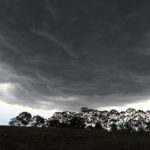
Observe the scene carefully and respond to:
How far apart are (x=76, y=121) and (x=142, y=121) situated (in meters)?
32.5

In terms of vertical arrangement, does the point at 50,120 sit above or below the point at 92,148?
above

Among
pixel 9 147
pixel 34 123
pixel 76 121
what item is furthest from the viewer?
pixel 34 123

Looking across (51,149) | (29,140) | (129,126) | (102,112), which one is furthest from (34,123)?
(51,149)

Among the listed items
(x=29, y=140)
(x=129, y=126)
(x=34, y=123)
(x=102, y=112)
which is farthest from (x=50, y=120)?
(x=29, y=140)

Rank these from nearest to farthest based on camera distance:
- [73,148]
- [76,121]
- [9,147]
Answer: [73,148], [9,147], [76,121]

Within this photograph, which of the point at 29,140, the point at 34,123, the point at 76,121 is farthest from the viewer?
the point at 34,123

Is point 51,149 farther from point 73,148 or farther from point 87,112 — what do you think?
point 87,112

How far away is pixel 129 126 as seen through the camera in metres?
137

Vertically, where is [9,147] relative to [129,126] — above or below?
below

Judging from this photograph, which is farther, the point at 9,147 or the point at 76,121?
the point at 76,121

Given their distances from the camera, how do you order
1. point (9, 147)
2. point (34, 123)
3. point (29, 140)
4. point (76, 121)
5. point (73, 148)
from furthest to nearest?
point (34, 123)
point (76, 121)
point (29, 140)
point (9, 147)
point (73, 148)

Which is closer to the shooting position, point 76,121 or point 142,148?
point 142,148

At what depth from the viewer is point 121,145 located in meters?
45.7

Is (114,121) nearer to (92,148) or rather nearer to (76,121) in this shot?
(76,121)
